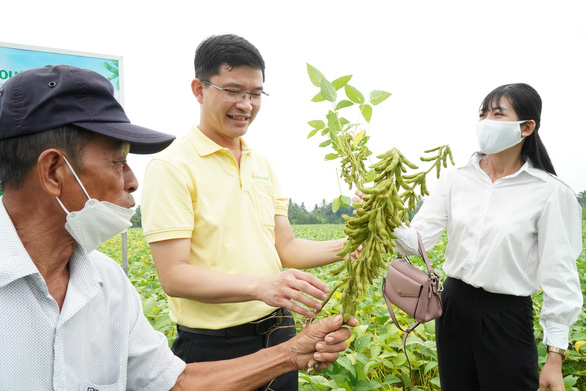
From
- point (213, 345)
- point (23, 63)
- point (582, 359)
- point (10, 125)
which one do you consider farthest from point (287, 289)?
point (23, 63)

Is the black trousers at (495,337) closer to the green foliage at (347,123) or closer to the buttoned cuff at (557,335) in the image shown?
the buttoned cuff at (557,335)

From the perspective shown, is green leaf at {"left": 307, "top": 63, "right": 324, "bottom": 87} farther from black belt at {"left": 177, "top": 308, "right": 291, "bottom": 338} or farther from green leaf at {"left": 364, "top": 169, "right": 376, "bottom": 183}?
black belt at {"left": 177, "top": 308, "right": 291, "bottom": 338}

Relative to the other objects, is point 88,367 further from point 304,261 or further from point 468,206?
point 468,206

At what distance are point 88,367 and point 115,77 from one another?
3.49 metres

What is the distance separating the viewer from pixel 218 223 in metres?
1.81

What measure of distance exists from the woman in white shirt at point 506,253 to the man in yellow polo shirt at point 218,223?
2.62 ft

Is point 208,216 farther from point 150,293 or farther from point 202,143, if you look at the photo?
point 150,293

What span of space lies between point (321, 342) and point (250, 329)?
534 millimetres

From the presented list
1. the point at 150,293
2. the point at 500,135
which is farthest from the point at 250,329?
the point at 150,293

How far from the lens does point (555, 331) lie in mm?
2297

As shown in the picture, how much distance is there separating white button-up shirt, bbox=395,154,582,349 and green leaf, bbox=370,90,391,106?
78cm

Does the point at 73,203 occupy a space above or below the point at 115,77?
below

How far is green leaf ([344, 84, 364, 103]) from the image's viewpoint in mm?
1565

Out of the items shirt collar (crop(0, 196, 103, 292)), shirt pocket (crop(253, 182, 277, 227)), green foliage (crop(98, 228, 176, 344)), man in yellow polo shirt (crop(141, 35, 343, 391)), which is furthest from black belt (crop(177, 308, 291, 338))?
green foliage (crop(98, 228, 176, 344))
